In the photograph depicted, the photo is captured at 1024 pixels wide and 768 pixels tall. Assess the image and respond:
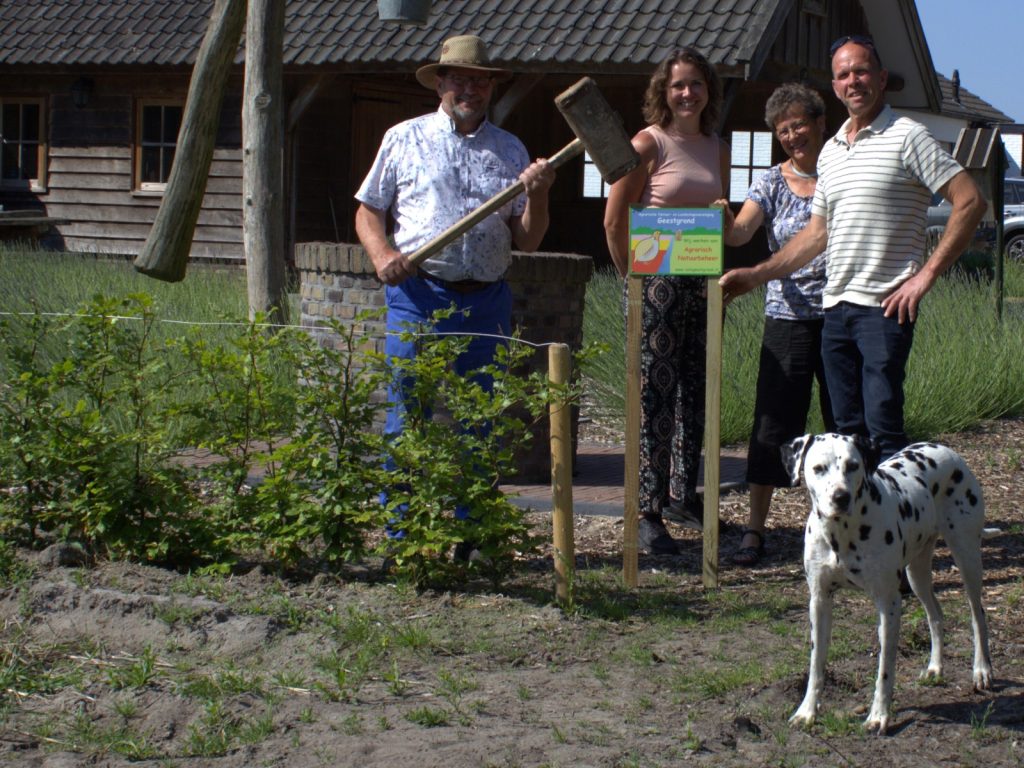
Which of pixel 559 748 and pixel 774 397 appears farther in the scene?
pixel 774 397

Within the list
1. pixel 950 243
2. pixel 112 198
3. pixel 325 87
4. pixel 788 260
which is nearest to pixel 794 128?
pixel 788 260

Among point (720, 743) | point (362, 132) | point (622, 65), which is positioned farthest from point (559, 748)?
point (362, 132)

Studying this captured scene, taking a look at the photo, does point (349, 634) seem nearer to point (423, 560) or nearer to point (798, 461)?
point (423, 560)

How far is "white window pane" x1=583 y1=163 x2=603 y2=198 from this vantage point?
66.2 feet

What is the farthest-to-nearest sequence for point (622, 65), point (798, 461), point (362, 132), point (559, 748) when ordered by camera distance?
point (362, 132) → point (622, 65) → point (798, 461) → point (559, 748)

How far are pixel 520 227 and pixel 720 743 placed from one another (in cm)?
231

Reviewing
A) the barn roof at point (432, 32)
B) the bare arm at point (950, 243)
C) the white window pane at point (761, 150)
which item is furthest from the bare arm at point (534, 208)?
the white window pane at point (761, 150)

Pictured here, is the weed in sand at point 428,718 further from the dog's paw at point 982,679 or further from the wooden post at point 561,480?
the dog's paw at point 982,679

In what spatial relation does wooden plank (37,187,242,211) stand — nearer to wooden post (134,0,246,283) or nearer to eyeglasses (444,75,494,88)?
wooden post (134,0,246,283)

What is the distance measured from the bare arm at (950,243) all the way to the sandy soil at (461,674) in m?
1.06

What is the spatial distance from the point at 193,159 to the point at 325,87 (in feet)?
31.8

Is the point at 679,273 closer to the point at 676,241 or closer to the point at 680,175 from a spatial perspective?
the point at 676,241

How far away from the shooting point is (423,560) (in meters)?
5.02

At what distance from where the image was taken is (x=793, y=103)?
5676mm
